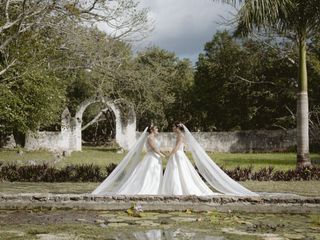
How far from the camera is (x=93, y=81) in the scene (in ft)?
106

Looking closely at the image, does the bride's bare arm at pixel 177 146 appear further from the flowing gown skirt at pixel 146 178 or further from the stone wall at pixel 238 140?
the stone wall at pixel 238 140

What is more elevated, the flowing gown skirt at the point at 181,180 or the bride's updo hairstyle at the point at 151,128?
the bride's updo hairstyle at the point at 151,128

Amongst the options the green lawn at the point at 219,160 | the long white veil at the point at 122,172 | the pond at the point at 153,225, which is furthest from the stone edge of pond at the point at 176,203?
the green lawn at the point at 219,160

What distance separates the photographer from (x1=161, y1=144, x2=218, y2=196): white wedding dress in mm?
12154

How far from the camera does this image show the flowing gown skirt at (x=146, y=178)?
12.1 m

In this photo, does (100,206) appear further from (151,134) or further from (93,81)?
(93,81)

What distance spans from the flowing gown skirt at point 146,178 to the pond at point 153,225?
1.57 meters

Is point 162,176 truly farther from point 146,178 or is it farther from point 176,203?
point 176,203

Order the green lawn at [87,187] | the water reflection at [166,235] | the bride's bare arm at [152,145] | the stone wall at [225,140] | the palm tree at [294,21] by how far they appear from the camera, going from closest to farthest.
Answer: the water reflection at [166,235]
the bride's bare arm at [152,145]
the green lawn at [87,187]
the palm tree at [294,21]
the stone wall at [225,140]

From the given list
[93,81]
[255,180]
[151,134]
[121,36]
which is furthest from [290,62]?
[151,134]

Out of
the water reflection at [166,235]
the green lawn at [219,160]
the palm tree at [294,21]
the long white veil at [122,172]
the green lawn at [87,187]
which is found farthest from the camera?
the green lawn at [219,160]

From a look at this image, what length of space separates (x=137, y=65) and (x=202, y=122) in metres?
16.2

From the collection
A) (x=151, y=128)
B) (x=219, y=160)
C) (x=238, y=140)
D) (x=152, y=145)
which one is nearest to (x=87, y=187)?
(x=152, y=145)

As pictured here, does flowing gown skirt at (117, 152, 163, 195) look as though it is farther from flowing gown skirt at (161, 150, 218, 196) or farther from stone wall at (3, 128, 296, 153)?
stone wall at (3, 128, 296, 153)
